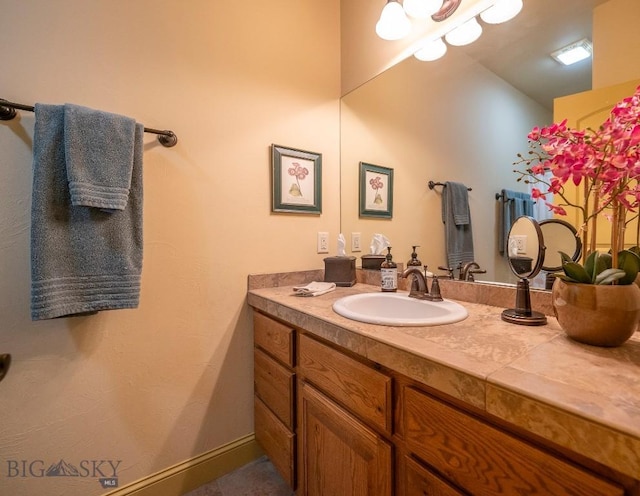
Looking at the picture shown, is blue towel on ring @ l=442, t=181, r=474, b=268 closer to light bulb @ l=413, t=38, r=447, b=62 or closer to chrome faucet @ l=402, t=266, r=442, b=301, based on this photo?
chrome faucet @ l=402, t=266, r=442, b=301

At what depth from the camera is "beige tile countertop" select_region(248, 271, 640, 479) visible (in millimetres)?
401

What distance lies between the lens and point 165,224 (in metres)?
1.19

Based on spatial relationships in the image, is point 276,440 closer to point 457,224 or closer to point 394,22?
point 457,224

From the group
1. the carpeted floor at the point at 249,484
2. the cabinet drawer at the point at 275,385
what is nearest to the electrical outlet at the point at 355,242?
the cabinet drawer at the point at 275,385

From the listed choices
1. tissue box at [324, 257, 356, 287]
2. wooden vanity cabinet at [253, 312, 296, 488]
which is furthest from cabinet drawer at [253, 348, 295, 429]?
tissue box at [324, 257, 356, 287]

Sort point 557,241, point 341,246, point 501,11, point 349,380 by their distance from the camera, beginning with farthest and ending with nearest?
point 341,246, point 501,11, point 557,241, point 349,380

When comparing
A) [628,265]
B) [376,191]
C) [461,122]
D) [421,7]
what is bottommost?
[628,265]

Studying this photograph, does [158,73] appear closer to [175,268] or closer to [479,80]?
[175,268]

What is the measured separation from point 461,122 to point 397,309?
85 cm

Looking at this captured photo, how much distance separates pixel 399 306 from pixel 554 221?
0.59 m

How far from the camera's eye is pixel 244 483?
4.25 ft

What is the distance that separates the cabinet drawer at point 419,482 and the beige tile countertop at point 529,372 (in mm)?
206

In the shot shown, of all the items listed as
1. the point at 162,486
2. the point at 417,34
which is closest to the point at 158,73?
the point at 417,34

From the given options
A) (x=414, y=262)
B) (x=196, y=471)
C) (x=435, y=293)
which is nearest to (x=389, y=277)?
(x=414, y=262)
